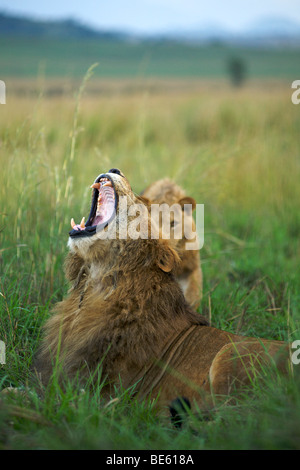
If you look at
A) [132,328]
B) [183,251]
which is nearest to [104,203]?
[132,328]

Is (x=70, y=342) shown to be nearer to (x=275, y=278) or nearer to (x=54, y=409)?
(x=54, y=409)

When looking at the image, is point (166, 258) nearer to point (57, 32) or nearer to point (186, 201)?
point (186, 201)

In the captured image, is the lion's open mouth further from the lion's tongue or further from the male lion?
the male lion

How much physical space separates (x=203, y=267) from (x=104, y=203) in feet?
9.35

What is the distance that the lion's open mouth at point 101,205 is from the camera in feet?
12.4

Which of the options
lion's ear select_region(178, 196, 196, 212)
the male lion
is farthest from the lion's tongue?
lion's ear select_region(178, 196, 196, 212)

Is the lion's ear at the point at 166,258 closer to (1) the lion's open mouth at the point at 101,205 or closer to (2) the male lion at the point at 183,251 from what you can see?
(1) the lion's open mouth at the point at 101,205

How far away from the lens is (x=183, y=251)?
5.68 metres

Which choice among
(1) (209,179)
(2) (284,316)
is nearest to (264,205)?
(1) (209,179)

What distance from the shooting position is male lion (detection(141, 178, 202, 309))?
5.47 meters

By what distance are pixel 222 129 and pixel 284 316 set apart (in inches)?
344

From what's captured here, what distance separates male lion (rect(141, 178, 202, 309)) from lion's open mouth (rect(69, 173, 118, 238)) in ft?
4.42

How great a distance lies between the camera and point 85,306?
3.72 meters

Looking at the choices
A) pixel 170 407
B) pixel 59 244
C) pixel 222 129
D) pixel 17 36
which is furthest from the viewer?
pixel 17 36
